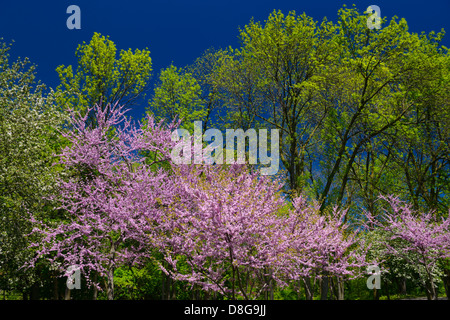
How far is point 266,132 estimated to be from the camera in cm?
2850

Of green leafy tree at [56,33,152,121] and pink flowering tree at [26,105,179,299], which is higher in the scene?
green leafy tree at [56,33,152,121]

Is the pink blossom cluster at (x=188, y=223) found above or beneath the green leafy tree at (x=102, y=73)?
beneath

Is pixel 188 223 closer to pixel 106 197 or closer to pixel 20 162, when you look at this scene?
pixel 106 197

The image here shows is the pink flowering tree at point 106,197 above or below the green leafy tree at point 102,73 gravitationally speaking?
below

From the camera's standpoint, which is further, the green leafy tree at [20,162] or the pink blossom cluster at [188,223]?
the green leafy tree at [20,162]

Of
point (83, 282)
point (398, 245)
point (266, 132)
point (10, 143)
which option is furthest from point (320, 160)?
point (10, 143)

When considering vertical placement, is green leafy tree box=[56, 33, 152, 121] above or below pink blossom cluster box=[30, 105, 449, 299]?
above

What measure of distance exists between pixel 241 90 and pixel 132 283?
15.0 m

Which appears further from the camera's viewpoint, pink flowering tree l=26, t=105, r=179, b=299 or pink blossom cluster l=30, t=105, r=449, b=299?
pink flowering tree l=26, t=105, r=179, b=299

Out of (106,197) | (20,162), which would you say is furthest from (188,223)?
(20,162)

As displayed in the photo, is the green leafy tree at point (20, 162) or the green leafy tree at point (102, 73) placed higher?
the green leafy tree at point (102, 73)
